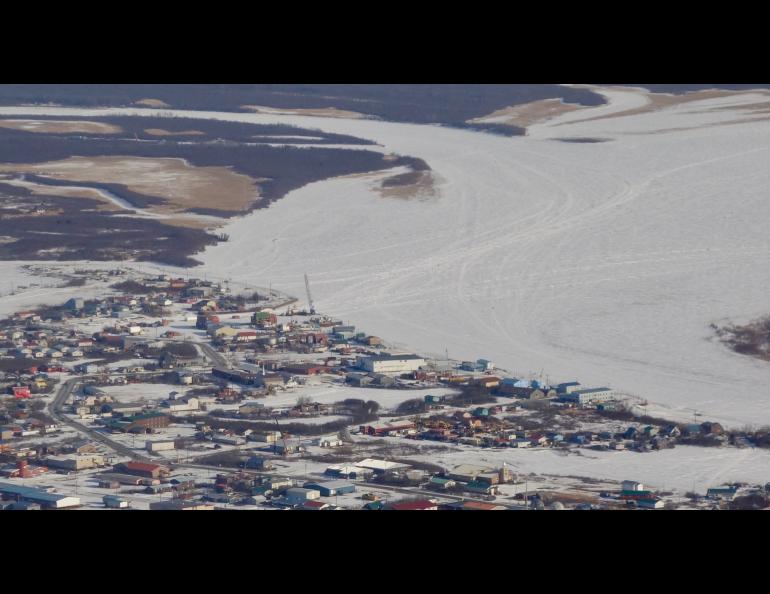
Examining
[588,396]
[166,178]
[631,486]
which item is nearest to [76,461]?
[631,486]

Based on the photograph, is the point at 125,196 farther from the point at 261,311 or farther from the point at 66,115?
the point at 66,115

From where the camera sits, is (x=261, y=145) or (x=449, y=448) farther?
(x=261, y=145)

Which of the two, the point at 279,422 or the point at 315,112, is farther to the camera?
the point at 315,112

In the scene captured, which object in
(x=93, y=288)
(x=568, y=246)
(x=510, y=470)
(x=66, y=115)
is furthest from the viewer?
(x=66, y=115)

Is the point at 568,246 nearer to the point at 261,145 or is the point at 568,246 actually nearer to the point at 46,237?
the point at 46,237

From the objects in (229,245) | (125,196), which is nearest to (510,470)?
(229,245)

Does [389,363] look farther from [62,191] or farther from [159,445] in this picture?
[62,191]

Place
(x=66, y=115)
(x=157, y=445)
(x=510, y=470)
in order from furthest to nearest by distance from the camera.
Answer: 1. (x=66, y=115)
2. (x=157, y=445)
3. (x=510, y=470)

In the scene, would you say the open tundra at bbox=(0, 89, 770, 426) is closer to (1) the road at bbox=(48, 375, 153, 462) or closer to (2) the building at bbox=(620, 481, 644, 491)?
(2) the building at bbox=(620, 481, 644, 491)
